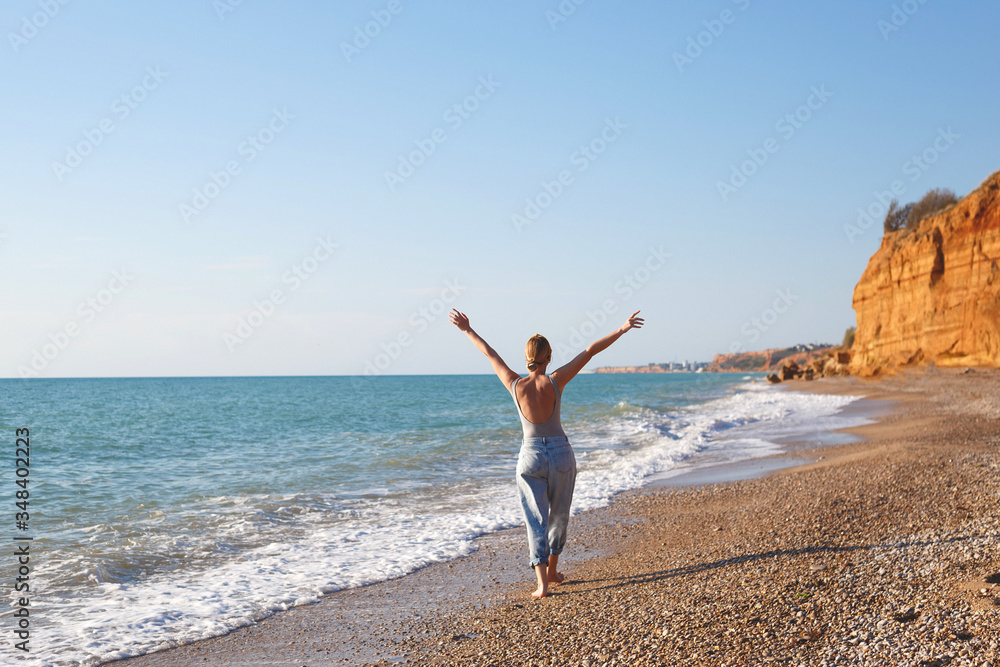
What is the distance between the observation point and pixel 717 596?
4527 millimetres

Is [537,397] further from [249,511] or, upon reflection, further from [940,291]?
[940,291]

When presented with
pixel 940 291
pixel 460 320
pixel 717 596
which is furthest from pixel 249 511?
pixel 940 291

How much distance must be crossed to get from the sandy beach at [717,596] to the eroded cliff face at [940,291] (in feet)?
93.6

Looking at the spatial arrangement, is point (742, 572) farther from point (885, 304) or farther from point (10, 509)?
point (885, 304)

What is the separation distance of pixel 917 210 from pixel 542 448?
48.9 meters

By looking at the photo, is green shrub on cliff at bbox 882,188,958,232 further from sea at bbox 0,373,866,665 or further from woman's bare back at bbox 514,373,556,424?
woman's bare back at bbox 514,373,556,424

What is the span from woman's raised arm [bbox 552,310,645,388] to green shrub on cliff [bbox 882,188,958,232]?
143 ft

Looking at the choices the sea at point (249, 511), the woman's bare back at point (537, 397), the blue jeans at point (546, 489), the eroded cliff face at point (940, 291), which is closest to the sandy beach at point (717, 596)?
the blue jeans at point (546, 489)

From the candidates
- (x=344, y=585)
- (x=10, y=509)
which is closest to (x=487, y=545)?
(x=344, y=585)

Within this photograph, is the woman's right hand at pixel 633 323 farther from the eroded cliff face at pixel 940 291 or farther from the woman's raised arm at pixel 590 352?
the eroded cliff face at pixel 940 291

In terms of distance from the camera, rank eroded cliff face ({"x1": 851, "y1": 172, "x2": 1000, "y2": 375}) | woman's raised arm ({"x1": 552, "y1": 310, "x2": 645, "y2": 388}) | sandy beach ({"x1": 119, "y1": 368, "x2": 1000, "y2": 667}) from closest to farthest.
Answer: sandy beach ({"x1": 119, "y1": 368, "x2": 1000, "y2": 667}) < woman's raised arm ({"x1": 552, "y1": 310, "x2": 645, "y2": 388}) < eroded cliff face ({"x1": 851, "y1": 172, "x2": 1000, "y2": 375})

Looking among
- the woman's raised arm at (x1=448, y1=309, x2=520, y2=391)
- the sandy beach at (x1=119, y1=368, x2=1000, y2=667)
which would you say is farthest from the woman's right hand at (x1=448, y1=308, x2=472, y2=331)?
the sandy beach at (x1=119, y1=368, x2=1000, y2=667)

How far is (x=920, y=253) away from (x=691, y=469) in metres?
32.6

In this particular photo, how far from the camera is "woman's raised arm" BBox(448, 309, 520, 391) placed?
5.09m
